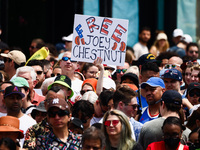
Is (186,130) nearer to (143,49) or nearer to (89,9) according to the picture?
(143,49)

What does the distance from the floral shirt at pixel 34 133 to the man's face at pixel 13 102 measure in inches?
46.6

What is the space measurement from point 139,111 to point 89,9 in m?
9.56

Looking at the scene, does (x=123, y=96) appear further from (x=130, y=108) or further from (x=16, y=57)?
(x=16, y=57)

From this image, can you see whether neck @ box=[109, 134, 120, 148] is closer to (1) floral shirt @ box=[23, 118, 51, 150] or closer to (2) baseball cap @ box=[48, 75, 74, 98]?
(1) floral shirt @ box=[23, 118, 51, 150]

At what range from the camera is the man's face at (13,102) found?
8.59 meters

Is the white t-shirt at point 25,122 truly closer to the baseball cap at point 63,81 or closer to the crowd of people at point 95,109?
the crowd of people at point 95,109

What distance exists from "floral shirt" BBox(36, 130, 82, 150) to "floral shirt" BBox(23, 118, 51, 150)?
0.09 meters

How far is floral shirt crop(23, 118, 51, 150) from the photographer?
7.30 meters

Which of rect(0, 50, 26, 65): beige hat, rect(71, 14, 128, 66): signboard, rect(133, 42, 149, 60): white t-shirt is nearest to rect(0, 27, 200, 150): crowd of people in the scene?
rect(0, 50, 26, 65): beige hat

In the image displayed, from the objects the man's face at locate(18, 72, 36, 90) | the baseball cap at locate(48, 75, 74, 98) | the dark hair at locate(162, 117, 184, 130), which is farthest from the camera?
the man's face at locate(18, 72, 36, 90)

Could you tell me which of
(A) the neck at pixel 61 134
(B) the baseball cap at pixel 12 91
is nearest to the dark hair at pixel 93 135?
(A) the neck at pixel 61 134

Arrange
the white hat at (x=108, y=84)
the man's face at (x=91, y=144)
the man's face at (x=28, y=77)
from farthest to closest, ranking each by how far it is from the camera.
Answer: the white hat at (x=108, y=84) < the man's face at (x=28, y=77) < the man's face at (x=91, y=144)

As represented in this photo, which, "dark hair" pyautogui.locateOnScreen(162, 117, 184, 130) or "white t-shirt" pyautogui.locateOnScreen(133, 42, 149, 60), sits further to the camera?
"white t-shirt" pyautogui.locateOnScreen(133, 42, 149, 60)

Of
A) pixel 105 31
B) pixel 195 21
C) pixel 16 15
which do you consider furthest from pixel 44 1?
pixel 105 31
